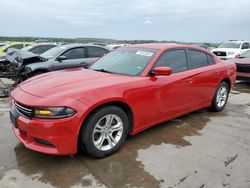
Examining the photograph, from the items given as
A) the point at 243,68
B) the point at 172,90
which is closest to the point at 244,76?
the point at 243,68

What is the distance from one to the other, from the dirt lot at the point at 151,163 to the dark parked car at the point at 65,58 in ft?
11.5

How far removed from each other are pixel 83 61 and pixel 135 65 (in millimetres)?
5046

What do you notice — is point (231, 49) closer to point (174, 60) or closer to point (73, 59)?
point (73, 59)

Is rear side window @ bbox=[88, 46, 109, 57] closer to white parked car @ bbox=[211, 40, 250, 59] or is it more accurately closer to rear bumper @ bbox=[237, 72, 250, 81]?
rear bumper @ bbox=[237, 72, 250, 81]

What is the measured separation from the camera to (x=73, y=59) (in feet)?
28.9

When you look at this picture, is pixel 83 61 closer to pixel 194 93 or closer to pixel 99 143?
pixel 194 93

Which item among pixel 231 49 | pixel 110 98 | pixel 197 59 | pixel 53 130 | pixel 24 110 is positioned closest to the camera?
pixel 53 130

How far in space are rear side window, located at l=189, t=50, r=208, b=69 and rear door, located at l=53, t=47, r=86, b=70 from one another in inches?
184

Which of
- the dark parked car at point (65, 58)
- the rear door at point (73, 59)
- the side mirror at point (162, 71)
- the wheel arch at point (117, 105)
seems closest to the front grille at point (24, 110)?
the wheel arch at point (117, 105)

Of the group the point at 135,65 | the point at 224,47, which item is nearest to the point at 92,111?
the point at 135,65

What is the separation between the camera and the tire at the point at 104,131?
324cm

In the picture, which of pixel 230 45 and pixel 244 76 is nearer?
pixel 244 76

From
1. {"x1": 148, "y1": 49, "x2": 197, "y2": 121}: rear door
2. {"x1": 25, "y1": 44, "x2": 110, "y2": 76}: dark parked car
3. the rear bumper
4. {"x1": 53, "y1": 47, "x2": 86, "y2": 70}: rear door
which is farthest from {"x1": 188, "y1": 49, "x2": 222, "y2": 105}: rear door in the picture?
{"x1": 53, "y1": 47, "x2": 86, "y2": 70}: rear door

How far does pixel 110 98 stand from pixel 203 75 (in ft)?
7.86
